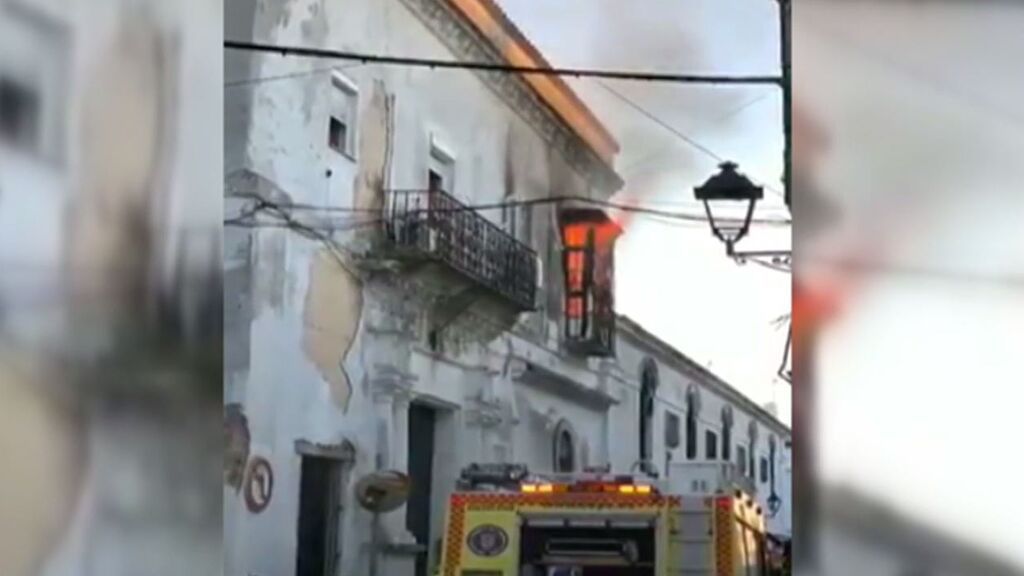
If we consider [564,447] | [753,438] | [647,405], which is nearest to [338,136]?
[564,447]

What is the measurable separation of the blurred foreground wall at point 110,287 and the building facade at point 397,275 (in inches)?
248

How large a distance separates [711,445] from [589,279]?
579cm

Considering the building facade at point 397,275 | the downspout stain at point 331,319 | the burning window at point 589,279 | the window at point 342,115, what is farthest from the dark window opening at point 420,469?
the burning window at point 589,279

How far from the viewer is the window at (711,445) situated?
19953 millimetres

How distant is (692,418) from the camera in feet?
64.2

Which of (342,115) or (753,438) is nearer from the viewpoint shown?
(342,115)

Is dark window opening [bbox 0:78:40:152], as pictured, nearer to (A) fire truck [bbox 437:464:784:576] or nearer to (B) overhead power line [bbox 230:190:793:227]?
(B) overhead power line [bbox 230:190:793:227]

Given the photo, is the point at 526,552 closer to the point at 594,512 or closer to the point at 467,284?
the point at 594,512

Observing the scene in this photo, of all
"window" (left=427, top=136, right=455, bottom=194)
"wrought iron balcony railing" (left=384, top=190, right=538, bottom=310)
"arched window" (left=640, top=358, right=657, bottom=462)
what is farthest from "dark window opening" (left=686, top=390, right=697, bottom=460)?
"window" (left=427, top=136, right=455, bottom=194)

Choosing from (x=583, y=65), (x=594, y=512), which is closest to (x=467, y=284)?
(x=583, y=65)

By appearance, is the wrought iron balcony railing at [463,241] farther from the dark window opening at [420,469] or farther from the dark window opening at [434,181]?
the dark window opening at [420,469]

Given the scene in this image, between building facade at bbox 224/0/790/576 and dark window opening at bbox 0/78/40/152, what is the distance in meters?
6.45

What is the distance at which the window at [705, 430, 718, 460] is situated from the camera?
20.0m

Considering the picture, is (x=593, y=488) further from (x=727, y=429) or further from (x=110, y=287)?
(x=727, y=429)
